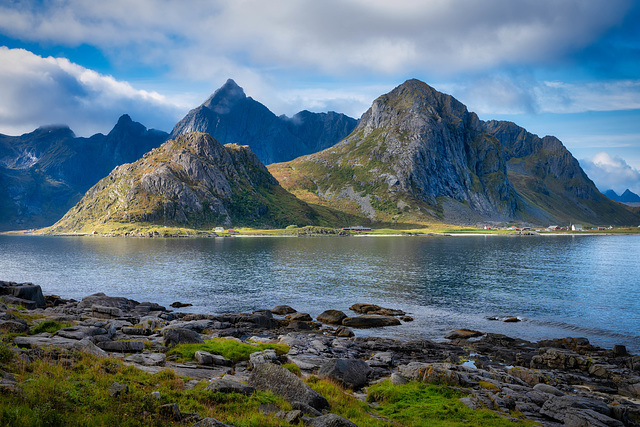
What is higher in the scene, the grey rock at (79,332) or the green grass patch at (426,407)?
the grey rock at (79,332)

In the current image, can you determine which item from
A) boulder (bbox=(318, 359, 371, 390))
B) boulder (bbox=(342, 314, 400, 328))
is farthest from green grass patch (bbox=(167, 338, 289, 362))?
boulder (bbox=(342, 314, 400, 328))

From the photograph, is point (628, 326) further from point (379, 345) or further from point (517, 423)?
point (517, 423)

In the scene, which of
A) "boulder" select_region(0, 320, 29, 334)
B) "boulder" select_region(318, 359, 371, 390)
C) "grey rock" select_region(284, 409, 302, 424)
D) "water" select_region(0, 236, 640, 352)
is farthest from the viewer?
"water" select_region(0, 236, 640, 352)

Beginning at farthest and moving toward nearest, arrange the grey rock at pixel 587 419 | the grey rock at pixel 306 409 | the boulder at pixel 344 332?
the boulder at pixel 344 332 < the grey rock at pixel 587 419 < the grey rock at pixel 306 409

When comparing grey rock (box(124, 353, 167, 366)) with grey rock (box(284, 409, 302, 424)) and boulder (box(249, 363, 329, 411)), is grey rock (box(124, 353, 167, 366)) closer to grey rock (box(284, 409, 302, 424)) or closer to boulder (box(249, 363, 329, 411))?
boulder (box(249, 363, 329, 411))

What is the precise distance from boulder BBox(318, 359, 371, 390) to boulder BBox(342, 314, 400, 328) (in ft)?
81.7

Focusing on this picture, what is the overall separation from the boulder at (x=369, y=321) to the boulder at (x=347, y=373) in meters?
24.9

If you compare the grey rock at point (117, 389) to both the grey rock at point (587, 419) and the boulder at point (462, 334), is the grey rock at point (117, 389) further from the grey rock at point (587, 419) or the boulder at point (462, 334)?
the boulder at point (462, 334)

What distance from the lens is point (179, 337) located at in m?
33.3

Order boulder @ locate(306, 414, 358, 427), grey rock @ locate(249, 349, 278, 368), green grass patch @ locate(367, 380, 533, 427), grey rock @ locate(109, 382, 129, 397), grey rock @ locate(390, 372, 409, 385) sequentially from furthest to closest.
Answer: grey rock @ locate(249, 349, 278, 368)
grey rock @ locate(390, 372, 409, 385)
green grass patch @ locate(367, 380, 533, 427)
grey rock @ locate(109, 382, 129, 397)
boulder @ locate(306, 414, 358, 427)

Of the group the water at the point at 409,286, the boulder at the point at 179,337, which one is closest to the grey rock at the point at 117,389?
the boulder at the point at 179,337

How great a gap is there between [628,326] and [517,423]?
44032 millimetres

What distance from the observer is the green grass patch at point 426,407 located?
21047mm

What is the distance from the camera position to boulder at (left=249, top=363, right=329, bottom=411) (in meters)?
19.9
